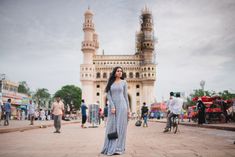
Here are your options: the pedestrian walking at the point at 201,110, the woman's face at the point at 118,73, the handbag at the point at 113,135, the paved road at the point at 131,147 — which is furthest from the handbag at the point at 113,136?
the pedestrian walking at the point at 201,110

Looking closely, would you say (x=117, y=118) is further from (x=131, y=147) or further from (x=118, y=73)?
(x=131, y=147)

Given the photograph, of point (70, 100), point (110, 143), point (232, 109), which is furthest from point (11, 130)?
point (70, 100)

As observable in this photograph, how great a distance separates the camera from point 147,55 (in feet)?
207

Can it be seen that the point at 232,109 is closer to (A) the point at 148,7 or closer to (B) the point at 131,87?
(B) the point at 131,87

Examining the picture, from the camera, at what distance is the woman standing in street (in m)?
4.70

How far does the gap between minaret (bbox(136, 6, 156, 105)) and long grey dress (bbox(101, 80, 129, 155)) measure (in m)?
55.1

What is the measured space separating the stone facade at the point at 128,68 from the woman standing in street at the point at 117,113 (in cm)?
5361

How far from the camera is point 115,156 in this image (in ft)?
14.5

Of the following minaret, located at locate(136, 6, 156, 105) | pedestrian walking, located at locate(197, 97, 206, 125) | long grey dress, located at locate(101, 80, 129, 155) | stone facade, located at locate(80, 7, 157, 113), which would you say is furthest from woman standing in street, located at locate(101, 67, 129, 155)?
minaret, located at locate(136, 6, 156, 105)

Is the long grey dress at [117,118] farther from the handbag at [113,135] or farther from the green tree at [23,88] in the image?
the green tree at [23,88]

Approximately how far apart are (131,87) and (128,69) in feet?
13.8

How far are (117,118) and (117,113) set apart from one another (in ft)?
0.34

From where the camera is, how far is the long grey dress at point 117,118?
4684 mm

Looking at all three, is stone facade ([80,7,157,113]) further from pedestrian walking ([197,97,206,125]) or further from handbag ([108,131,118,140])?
handbag ([108,131,118,140])
